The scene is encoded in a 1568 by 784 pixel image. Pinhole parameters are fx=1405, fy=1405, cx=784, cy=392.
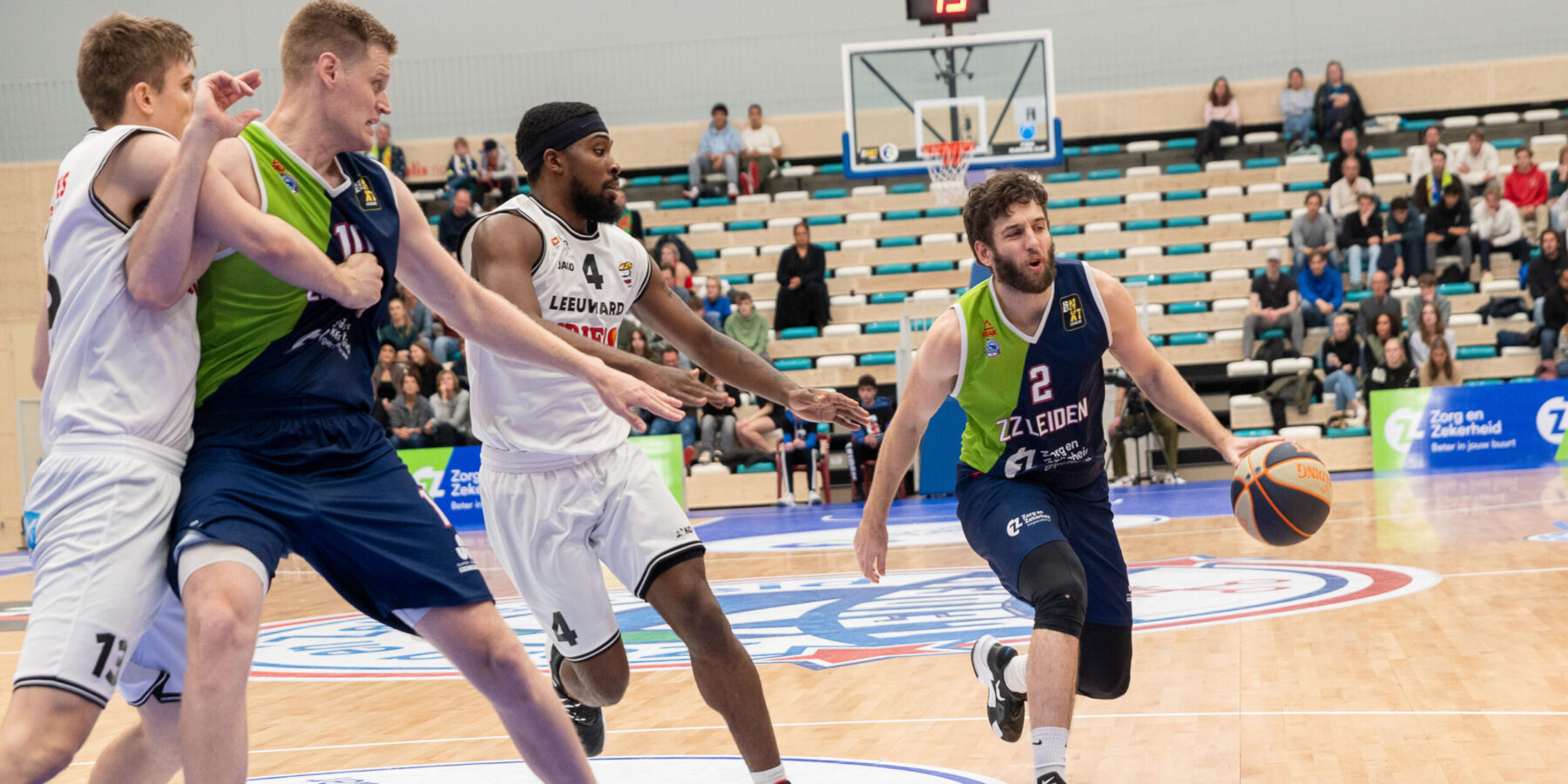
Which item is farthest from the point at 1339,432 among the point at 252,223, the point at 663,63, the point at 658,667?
the point at 252,223

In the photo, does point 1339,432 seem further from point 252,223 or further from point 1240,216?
point 252,223

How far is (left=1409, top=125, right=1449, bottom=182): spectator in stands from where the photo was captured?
1844 centimetres

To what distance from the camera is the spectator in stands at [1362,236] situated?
1761 centimetres

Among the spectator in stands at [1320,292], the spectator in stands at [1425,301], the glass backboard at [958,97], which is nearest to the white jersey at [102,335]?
the glass backboard at [958,97]

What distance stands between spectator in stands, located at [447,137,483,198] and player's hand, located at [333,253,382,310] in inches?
663

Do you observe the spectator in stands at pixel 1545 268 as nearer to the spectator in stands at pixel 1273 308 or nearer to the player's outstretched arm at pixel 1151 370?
the spectator in stands at pixel 1273 308

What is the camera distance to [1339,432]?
1548 cm

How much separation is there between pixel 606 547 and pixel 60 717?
1891 mm

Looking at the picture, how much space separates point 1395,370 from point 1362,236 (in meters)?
3.01

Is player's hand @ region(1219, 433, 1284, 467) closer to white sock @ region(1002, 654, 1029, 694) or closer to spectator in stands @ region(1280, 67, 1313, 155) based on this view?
white sock @ region(1002, 654, 1029, 694)

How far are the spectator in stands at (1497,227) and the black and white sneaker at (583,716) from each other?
648 inches

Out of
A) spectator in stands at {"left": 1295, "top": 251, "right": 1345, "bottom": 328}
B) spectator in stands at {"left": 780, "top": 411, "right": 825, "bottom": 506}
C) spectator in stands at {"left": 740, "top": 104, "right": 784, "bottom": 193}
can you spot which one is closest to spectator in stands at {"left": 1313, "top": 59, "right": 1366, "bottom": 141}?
spectator in stands at {"left": 1295, "top": 251, "right": 1345, "bottom": 328}

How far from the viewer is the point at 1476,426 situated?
15.1 metres

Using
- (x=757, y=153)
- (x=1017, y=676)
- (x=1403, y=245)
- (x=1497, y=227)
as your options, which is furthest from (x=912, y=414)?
(x=757, y=153)
